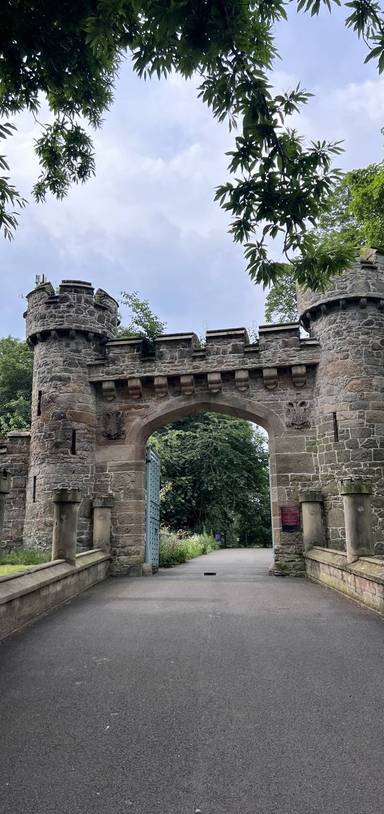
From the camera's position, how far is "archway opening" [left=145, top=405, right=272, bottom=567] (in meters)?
23.0

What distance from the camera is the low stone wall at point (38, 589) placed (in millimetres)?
5156

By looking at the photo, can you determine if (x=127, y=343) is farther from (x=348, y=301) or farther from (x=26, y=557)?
(x=26, y=557)

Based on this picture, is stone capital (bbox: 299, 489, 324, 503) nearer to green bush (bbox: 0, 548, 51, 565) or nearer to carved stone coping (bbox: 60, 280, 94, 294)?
green bush (bbox: 0, 548, 51, 565)

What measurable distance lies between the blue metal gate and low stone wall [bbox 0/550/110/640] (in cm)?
267

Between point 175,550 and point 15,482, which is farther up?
point 15,482

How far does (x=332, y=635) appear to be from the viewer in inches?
196

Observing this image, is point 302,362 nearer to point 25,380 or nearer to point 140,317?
point 140,317

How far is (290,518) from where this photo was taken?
10336 millimetres

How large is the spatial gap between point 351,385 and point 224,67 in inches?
291

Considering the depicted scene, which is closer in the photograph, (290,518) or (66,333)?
(290,518)

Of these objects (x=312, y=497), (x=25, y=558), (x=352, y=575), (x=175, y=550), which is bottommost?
(x=175, y=550)

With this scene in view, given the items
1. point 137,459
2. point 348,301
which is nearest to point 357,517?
point 348,301

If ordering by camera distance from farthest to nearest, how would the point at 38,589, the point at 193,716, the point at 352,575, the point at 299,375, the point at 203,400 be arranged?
the point at 203,400
the point at 299,375
the point at 352,575
the point at 38,589
the point at 193,716

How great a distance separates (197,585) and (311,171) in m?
6.99
